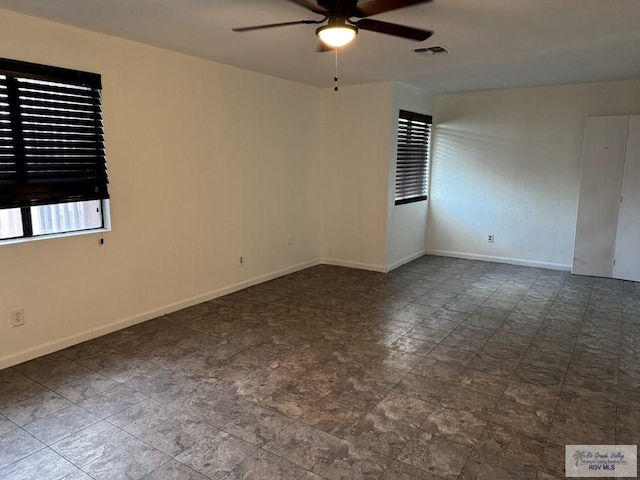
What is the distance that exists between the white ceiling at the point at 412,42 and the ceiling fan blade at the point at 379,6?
49cm

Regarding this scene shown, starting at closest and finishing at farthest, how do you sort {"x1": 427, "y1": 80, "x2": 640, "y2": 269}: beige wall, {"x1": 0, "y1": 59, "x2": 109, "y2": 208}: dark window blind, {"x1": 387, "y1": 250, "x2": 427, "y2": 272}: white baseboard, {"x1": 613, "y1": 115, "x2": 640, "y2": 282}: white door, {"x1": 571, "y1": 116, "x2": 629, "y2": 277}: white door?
1. {"x1": 0, "y1": 59, "x2": 109, "y2": 208}: dark window blind
2. {"x1": 613, "y1": 115, "x2": 640, "y2": 282}: white door
3. {"x1": 571, "y1": 116, "x2": 629, "y2": 277}: white door
4. {"x1": 427, "y1": 80, "x2": 640, "y2": 269}: beige wall
5. {"x1": 387, "y1": 250, "x2": 427, "y2": 272}: white baseboard

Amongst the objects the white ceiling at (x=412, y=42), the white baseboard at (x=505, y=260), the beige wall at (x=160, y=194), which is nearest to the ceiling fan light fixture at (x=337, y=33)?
the white ceiling at (x=412, y=42)

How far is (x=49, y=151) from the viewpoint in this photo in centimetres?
317

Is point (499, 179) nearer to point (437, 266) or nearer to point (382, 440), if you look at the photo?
point (437, 266)

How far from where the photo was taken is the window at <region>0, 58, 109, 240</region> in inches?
116

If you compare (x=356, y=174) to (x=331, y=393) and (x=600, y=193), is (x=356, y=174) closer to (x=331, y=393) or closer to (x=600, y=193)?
(x=600, y=193)

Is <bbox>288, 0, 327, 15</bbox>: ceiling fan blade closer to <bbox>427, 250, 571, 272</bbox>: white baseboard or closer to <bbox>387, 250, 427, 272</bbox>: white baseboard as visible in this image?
<bbox>387, 250, 427, 272</bbox>: white baseboard

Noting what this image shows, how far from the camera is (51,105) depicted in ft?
10.3

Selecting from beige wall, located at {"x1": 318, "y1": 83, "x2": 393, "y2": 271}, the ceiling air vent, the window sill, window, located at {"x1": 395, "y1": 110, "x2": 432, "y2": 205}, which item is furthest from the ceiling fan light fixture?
window, located at {"x1": 395, "y1": 110, "x2": 432, "y2": 205}

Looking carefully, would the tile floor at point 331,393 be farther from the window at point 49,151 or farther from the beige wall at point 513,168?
the beige wall at point 513,168

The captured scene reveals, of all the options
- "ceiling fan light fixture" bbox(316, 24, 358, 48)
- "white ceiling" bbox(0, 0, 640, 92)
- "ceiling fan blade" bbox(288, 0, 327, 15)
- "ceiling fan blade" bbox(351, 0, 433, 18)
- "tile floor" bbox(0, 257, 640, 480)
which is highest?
"white ceiling" bbox(0, 0, 640, 92)

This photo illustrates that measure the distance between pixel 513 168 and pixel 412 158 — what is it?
4.62ft

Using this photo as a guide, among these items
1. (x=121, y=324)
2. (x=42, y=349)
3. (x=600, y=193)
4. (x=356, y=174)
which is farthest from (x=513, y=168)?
(x=42, y=349)

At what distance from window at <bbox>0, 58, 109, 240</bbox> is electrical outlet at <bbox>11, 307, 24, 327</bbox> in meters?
0.52
